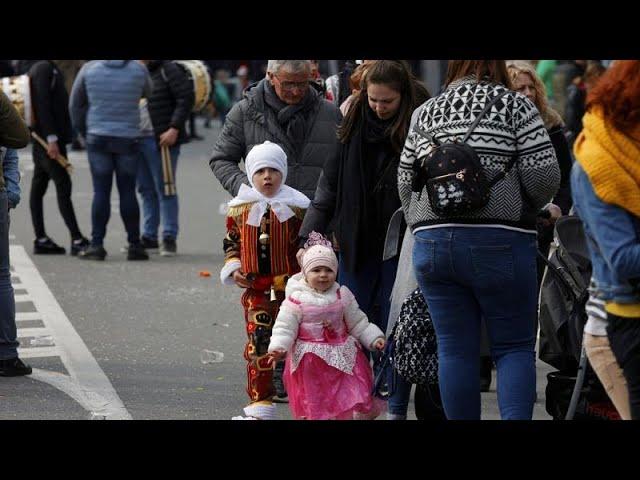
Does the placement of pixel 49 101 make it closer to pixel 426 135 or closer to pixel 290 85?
pixel 290 85

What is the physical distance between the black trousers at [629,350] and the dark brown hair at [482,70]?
1.66 m

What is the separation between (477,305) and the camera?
6.51 m

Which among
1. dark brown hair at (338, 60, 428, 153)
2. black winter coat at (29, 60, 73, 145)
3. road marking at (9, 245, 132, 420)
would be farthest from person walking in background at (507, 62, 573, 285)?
black winter coat at (29, 60, 73, 145)

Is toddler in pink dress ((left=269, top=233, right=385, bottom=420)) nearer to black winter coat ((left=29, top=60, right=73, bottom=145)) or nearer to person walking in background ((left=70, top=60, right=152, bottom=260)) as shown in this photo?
person walking in background ((left=70, top=60, right=152, bottom=260))

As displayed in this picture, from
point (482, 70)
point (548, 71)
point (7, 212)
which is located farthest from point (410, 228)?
point (548, 71)

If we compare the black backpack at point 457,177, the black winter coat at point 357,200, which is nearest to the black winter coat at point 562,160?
the black winter coat at point 357,200

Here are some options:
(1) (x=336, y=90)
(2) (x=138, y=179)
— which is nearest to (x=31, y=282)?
(2) (x=138, y=179)

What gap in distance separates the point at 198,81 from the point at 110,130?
1.85m

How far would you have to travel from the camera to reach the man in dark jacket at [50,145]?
1426cm

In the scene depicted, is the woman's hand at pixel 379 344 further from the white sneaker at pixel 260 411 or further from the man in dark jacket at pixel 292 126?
the man in dark jacket at pixel 292 126

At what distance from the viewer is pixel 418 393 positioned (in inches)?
304
